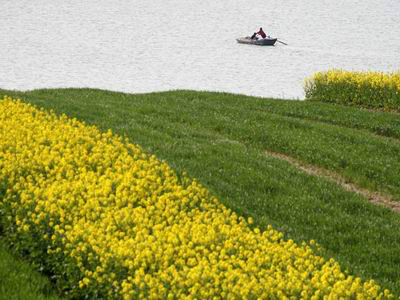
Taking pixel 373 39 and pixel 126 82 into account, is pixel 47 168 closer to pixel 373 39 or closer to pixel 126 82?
pixel 126 82

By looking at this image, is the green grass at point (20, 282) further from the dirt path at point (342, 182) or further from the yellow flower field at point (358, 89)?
the yellow flower field at point (358, 89)

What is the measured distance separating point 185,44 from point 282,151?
4949 cm

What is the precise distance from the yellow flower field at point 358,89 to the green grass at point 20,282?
21.3 metres

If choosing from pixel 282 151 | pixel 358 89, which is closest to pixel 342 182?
pixel 282 151

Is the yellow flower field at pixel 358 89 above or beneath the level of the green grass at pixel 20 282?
above

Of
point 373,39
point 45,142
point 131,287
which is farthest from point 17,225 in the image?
point 373,39

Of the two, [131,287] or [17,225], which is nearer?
[131,287]

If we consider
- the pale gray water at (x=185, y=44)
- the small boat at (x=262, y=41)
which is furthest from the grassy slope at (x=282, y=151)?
the small boat at (x=262, y=41)

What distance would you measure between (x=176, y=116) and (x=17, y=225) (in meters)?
11.6

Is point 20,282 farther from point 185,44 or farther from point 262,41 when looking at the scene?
point 185,44

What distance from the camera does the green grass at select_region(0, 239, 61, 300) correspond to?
8695 mm

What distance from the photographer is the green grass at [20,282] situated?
28.5ft

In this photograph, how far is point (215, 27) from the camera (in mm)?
83062

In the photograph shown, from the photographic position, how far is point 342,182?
17.3 metres
